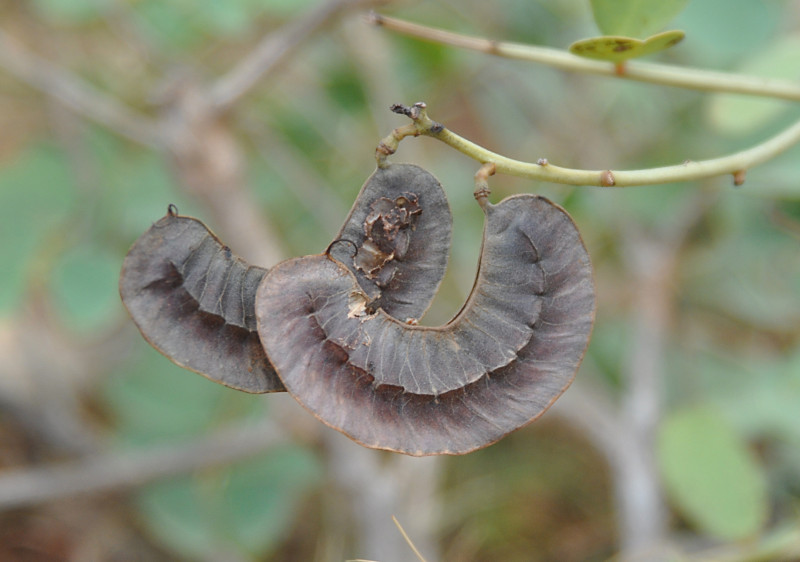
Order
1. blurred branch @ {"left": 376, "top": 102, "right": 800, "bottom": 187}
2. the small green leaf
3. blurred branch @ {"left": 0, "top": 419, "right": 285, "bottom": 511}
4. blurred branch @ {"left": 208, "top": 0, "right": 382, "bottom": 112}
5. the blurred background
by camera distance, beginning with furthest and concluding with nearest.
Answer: blurred branch @ {"left": 0, "top": 419, "right": 285, "bottom": 511}, the blurred background, blurred branch @ {"left": 208, "top": 0, "right": 382, "bottom": 112}, the small green leaf, blurred branch @ {"left": 376, "top": 102, "right": 800, "bottom": 187}

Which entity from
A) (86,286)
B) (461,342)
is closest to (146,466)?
(86,286)

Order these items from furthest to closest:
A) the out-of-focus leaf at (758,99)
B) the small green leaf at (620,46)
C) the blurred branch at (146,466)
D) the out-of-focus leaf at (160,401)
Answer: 1. the out-of-focus leaf at (160,401)
2. the blurred branch at (146,466)
3. the out-of-focus leaf at (758,99)
4. the small green leaf at (620,46)

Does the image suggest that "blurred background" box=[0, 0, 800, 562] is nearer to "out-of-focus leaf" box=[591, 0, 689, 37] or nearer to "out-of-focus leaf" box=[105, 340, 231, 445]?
"out-of-focus leaf" box=[105, 340, 231, 445]

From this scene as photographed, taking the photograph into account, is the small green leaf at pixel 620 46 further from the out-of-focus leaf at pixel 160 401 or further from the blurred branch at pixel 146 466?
the out-of-focus leaf at pixel 160 401

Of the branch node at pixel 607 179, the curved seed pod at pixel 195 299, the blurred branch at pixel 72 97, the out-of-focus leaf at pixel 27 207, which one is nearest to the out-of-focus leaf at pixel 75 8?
the blurred branch at pixel 72 97

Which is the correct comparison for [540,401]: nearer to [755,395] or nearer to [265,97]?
[755,395]

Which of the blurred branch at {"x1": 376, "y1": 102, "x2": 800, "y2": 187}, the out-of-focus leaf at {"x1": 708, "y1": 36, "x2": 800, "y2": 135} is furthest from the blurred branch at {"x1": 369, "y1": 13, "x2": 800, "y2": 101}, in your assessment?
the out-of-focus leaf at {"x1": 708, "y1": 36, "x2": 800, "y2": 135}
